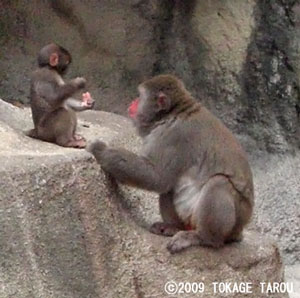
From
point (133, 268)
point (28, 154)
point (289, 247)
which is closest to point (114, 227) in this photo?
point (133, 268)

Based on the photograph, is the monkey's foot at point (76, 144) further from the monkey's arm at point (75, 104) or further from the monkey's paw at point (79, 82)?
the monkey's paw at point (79, 82)

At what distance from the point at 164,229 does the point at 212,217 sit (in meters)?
0.38

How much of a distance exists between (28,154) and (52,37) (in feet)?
11.5

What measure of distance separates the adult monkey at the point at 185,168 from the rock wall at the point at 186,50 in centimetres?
A: 264

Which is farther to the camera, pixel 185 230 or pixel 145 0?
pixel 145 0

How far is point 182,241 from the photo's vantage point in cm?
581

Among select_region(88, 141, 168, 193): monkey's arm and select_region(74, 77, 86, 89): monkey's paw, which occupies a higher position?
select_region(74, 77, 86, 89): monkey's paw

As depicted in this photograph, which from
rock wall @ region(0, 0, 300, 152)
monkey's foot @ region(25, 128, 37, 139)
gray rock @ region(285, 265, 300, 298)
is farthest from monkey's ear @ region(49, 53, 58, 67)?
gray rock @ region(285, 265, 300, 298)

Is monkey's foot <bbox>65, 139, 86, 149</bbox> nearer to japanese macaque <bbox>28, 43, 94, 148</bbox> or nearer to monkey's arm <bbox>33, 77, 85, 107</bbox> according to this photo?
japanese macaque <bbox>28, 43, 94, 148</bbox>

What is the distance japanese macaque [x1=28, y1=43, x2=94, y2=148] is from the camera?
6789 mm

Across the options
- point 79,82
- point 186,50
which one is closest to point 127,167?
point 79,82

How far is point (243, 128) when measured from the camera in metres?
8.73

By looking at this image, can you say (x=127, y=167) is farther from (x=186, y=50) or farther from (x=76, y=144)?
(x=186, y=50)

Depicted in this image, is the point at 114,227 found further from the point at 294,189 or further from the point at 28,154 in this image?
the point at 294,189
